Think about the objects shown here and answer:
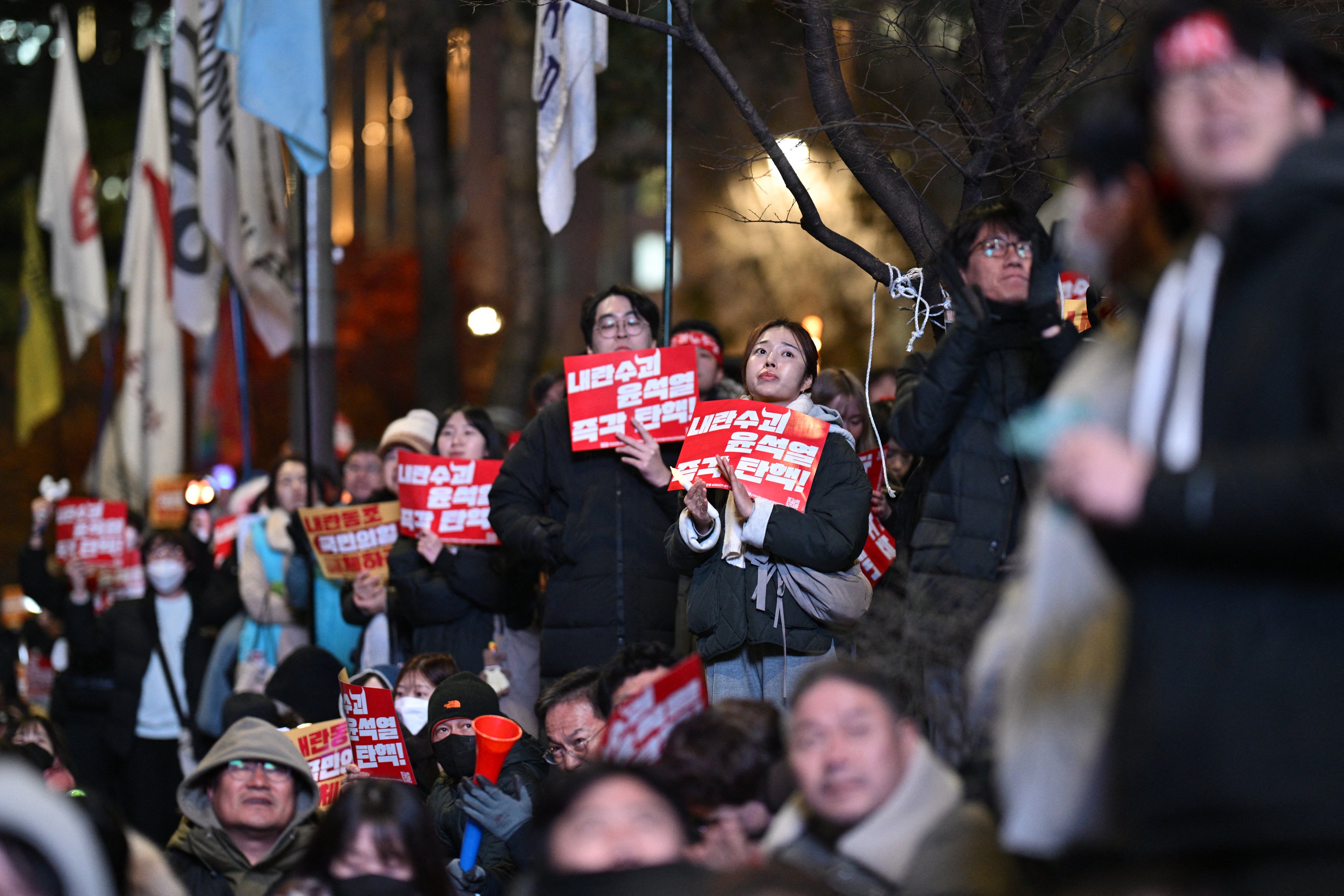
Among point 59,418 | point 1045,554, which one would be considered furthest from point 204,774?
point 59,418

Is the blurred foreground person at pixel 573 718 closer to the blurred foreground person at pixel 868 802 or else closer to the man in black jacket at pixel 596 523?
the man in black jacket at pixel 596 523

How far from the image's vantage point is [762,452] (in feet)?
17.9

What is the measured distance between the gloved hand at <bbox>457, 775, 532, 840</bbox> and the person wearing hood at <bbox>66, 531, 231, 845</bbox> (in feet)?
15.0

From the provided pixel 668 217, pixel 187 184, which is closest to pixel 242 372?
pixel 187 184

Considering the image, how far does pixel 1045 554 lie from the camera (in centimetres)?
227

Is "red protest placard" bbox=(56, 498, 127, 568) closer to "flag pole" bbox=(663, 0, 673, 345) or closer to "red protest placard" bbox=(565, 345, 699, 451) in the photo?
"flag pole" bbox=(663, 0, 673, 345)

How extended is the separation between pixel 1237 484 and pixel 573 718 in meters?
3.50

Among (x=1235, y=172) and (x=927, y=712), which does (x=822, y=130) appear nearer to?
(x=927, y=712)

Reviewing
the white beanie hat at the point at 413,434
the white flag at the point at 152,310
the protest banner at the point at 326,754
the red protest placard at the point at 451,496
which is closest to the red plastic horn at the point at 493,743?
the protest banner at the point at 326,754

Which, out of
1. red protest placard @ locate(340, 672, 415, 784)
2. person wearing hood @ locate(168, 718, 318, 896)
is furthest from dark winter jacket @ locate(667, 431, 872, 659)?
person wearing hood @ locate(168, 718, 318, 896)

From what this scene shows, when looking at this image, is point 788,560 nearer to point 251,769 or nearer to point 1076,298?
point 1076,298

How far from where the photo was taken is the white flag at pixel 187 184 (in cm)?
1373

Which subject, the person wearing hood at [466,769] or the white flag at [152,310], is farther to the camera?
the white flag at [152,310]

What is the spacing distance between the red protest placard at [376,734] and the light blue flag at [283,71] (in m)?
5.11
